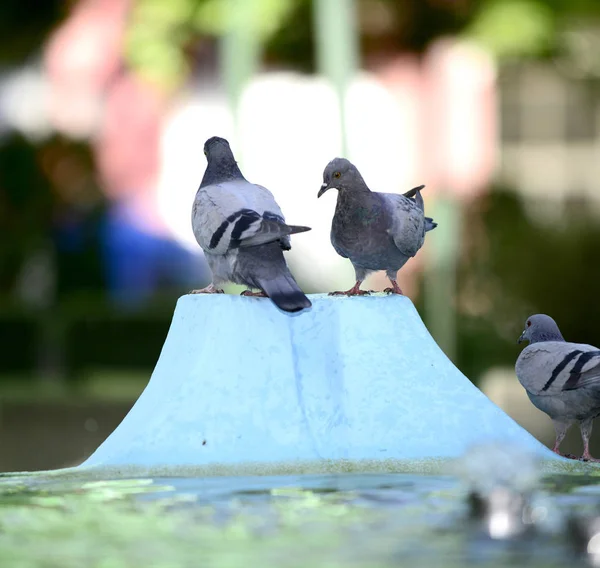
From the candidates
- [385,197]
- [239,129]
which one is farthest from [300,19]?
[385,197]

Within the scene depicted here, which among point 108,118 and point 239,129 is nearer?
point 239,129

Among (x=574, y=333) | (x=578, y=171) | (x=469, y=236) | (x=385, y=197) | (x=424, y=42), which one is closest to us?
(x=385, y=197)

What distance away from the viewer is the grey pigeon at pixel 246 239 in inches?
325

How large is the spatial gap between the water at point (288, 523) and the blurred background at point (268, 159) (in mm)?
10938

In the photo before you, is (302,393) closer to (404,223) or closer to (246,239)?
(246,239)

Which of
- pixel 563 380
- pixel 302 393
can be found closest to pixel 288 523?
pixel 302 393

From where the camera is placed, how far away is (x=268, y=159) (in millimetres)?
22938

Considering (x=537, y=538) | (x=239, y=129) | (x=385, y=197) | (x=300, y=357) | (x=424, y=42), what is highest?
(x=424, y=42)

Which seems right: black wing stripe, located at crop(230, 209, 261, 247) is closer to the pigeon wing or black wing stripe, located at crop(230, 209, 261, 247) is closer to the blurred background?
the pigeon wing

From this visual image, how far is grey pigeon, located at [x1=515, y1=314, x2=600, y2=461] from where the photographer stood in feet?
27.4

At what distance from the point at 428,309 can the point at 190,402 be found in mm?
11929

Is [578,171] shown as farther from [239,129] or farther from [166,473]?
[166,473]

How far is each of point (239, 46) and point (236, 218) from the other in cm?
1340

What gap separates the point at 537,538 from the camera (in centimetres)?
623
